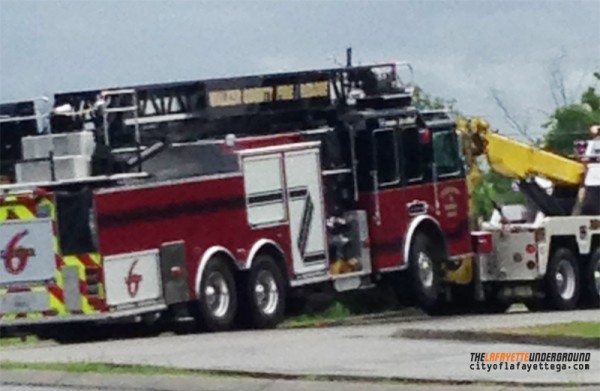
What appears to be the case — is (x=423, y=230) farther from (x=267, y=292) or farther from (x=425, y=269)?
(x=267, y=292)

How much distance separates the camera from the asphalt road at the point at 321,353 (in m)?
16.1

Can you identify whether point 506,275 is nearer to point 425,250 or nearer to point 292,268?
point 425,250

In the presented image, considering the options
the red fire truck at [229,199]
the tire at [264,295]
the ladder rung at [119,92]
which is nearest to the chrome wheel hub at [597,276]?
the red fire truck at [229,199]

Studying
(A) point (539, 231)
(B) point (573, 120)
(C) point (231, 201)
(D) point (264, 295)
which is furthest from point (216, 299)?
(B) point (573, 120)

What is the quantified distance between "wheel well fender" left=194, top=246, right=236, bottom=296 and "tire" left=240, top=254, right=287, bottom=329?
1.32 feet

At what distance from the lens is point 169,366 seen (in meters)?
17.6

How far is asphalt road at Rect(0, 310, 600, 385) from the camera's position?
16125 millimetres

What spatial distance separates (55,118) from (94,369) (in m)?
8.79

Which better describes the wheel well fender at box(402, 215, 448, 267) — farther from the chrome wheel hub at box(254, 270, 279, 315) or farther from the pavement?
the pavement


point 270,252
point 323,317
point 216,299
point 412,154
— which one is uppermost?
point 412,154

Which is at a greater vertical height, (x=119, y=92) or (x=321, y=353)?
(x=119, y=92)

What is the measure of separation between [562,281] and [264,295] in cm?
592

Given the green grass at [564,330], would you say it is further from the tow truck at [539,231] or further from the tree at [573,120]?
the tree at [573,120]

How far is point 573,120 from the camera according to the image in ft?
194
